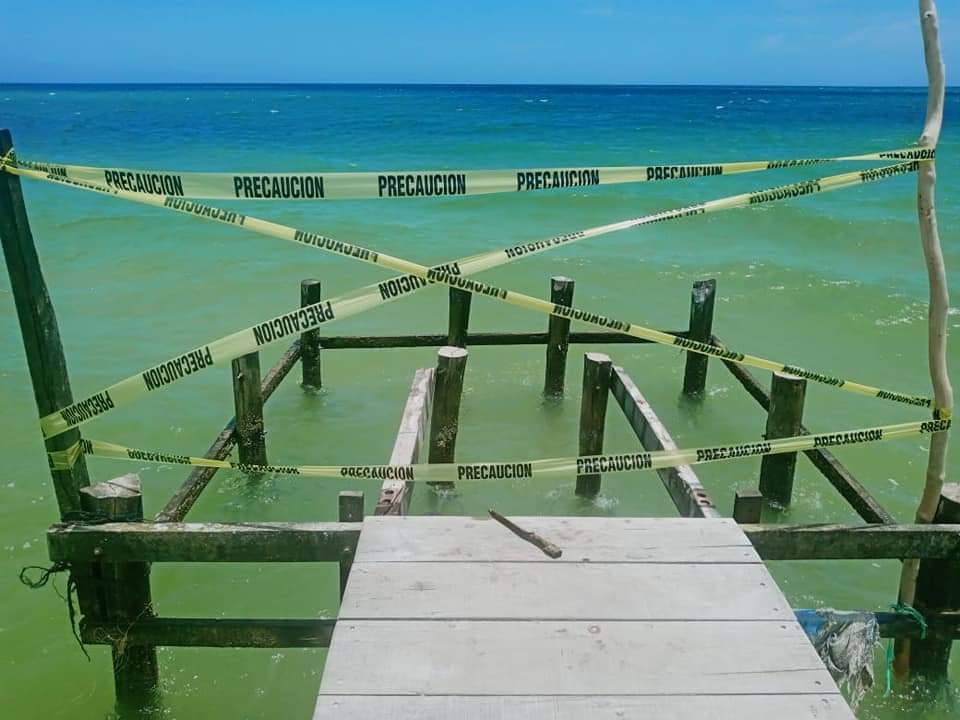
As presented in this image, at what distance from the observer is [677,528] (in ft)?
12.0

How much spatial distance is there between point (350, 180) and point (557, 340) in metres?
5.01

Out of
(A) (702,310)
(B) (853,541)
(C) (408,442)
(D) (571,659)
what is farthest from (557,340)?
(D) (571,659)

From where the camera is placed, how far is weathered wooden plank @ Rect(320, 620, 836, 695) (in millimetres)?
2658

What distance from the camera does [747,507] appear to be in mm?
3812

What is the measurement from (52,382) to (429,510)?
370 centimetres

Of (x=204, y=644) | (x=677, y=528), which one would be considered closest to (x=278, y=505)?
(x=204, y=644)

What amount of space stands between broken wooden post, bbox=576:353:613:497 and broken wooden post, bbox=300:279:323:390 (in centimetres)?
303

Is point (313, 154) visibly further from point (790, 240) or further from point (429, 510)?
point (429, 510)

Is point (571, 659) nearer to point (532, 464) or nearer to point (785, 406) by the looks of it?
point (532, 464)

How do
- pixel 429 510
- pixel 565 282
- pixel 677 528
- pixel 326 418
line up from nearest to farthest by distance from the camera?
pixel 677 528
pixel 429 510
pixel 565 282
pixel 326 418

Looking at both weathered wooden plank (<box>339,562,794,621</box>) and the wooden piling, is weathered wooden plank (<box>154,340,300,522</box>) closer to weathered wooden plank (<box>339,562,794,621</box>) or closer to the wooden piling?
the wooden piling

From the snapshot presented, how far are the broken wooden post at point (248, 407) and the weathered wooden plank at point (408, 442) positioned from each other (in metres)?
1.41

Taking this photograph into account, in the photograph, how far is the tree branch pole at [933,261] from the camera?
12.7 feet

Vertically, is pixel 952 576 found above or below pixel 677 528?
below
